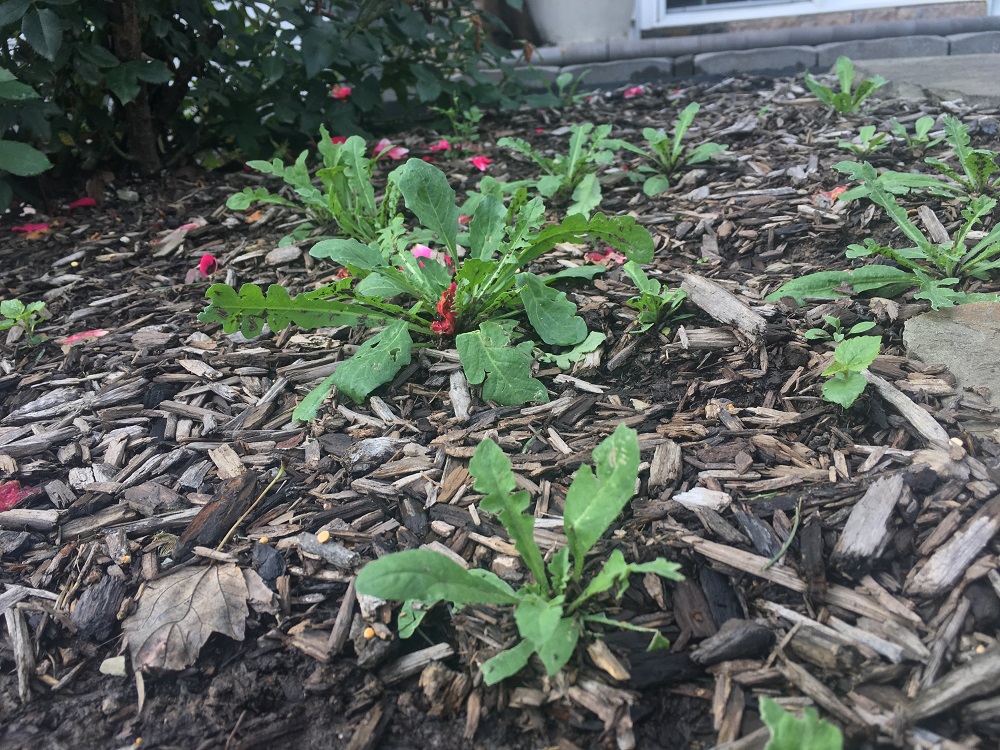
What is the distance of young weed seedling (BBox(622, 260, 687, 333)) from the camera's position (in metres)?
1.91

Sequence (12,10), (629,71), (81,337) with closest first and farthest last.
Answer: (81,337) → (12,10) → (629,71)

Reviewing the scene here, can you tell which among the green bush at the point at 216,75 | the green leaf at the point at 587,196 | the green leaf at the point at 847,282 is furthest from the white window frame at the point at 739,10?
the green leaf at the point at 847,282

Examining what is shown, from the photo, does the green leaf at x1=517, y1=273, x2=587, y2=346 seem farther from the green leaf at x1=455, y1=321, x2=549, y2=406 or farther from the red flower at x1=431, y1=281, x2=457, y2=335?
the red flower at x1=431, y1=281, x2=457, y2=335

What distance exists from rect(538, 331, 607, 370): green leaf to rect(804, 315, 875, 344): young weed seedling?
527 millimetres

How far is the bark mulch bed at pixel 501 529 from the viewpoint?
115 centimetres

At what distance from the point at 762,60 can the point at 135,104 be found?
3.65 metres

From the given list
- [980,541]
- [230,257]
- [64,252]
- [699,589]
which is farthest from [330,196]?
[980,541]

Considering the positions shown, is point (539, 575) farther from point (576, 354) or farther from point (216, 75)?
point (216, 75)

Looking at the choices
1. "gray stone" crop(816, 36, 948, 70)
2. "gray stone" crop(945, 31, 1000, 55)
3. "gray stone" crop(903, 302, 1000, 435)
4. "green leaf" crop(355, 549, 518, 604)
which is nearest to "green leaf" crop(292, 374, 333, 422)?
"green leaf" crop(355, 549, 518, 604)

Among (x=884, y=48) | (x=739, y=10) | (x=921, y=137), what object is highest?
(x=739, y=10)

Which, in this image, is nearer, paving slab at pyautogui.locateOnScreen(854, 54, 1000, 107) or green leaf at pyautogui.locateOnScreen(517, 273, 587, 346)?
green leaf at pyautogui.locateOnScreen(517, 273, 587, 346)

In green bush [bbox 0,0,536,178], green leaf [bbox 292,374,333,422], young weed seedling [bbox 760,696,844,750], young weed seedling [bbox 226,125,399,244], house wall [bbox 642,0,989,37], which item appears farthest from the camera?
house wall [bbox 642,0,989,37]

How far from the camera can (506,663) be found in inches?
45.2

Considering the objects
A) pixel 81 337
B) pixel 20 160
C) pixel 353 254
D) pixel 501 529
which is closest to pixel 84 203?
pixel 20 160
